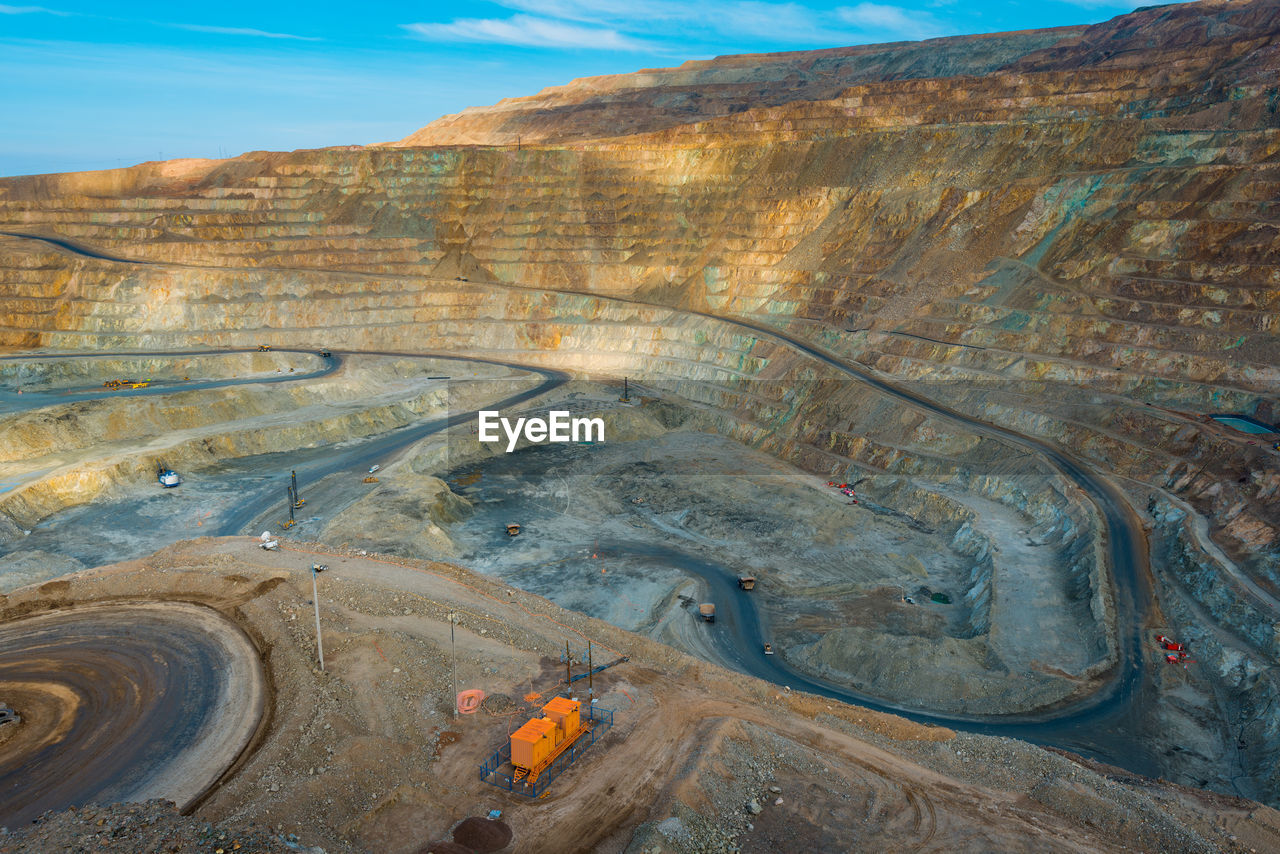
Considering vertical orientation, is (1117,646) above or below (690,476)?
above

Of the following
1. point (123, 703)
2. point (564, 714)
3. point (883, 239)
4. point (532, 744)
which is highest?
point (883, 239)

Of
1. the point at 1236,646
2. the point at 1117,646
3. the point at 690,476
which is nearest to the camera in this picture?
the point at 1236,646

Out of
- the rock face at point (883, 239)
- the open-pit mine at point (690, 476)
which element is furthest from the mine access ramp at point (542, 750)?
the rock face at point (883, 239)

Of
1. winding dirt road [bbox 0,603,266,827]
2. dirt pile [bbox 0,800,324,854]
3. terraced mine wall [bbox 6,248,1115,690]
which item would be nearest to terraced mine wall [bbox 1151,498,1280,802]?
terraced mine wall [bbox 6,248,1115,690]

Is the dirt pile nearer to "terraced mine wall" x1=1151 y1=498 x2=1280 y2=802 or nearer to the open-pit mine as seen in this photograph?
the open-pit mine

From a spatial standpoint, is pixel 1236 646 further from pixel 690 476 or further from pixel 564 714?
pixel 690 476

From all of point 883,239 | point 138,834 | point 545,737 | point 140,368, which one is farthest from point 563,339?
point 138,834
